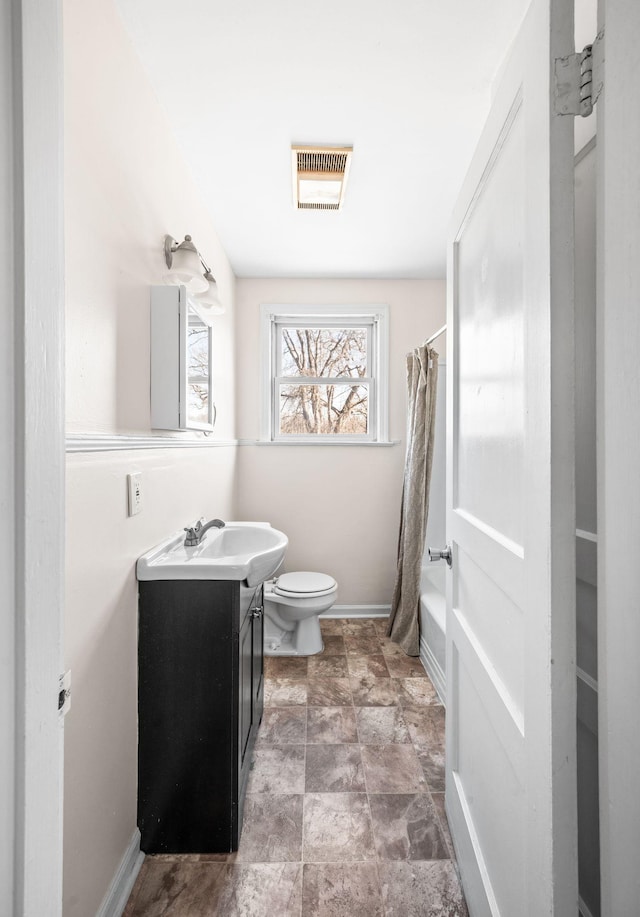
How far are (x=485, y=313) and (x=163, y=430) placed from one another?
3.81 feet

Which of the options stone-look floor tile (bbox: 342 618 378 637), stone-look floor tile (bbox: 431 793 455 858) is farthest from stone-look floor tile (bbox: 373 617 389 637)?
stone-look floor tile (bbox: 431 793 455 858)

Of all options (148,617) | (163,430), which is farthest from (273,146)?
(148,617)

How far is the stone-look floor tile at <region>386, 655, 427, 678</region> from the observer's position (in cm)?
246

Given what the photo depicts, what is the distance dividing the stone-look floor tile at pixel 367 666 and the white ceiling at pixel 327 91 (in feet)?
7.98

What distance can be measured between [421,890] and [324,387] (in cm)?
273

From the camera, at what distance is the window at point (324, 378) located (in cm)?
332

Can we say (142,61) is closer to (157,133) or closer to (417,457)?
(157,133)

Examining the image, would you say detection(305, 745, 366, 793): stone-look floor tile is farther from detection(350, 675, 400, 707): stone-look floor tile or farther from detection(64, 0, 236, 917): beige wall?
detection(64, 0, 236, 917): beige wall

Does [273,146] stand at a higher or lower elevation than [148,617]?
higher

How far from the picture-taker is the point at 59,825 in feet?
2.04

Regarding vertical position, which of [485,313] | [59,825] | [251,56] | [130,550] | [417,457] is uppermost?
[251,56]

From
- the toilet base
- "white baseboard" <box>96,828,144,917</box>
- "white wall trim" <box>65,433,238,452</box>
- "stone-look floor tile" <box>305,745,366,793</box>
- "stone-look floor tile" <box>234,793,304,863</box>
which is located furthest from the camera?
the toilet base

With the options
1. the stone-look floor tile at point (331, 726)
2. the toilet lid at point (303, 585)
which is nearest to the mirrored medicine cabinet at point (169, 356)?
the toilet lid at point (303, 585)

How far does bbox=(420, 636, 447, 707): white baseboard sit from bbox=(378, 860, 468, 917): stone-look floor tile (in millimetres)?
885
